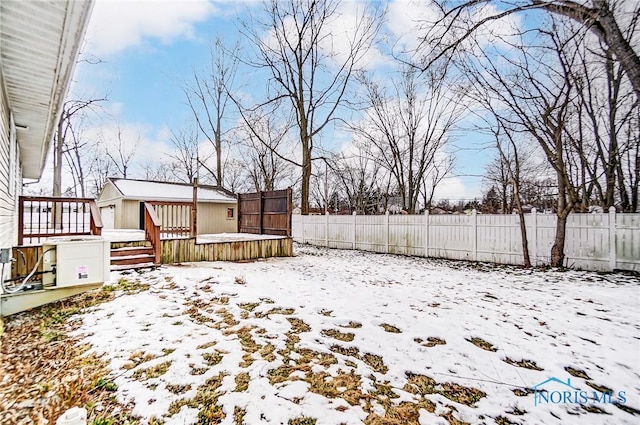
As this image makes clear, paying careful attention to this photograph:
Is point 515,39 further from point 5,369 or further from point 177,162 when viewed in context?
point 177,162

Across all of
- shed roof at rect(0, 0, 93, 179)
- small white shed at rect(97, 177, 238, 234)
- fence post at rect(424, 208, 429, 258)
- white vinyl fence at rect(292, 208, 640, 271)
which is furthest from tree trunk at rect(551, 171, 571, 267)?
small white shed at rect(97, 177, 238, 234)

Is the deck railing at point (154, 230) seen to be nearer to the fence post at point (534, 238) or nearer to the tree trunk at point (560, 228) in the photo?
the fence post at point (534, 238)

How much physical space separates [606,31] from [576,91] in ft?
17.4

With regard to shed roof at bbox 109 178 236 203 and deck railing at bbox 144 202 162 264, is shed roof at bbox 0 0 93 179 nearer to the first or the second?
deck railing at bbox 144 202 162 264

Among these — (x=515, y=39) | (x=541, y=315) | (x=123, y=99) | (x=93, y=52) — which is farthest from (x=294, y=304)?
(x=123, y=99)

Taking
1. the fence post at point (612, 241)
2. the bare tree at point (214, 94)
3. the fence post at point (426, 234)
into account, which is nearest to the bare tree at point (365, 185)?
the bare tree at point (214, 94)

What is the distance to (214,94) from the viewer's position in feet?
66.9

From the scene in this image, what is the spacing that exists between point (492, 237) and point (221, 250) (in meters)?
7.71

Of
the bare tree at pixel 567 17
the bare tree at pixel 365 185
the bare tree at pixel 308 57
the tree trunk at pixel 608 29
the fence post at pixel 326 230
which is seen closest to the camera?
the tree trunk at pixel 608 29

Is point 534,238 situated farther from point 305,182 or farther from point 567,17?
point 305,182

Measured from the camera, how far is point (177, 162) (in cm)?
2586

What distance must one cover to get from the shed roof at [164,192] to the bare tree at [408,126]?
8.13m

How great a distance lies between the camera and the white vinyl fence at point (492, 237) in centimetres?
679

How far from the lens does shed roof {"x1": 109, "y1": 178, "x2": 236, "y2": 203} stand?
12.5 meters
